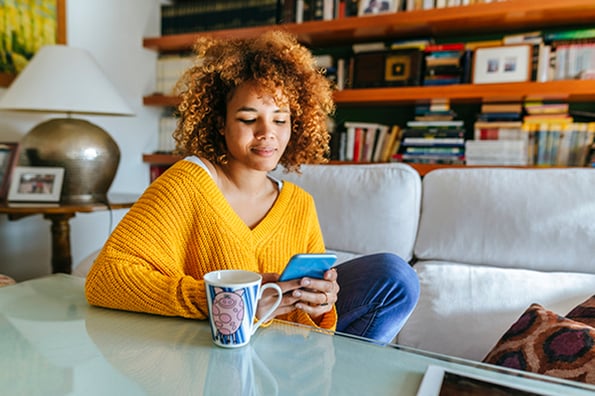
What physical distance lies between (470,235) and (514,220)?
0.14 meters

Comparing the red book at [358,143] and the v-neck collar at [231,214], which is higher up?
the red book at [358,143]

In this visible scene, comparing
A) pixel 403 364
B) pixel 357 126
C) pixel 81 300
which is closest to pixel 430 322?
pixel 403 364

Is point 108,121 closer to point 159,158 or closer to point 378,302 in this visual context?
point 159,158

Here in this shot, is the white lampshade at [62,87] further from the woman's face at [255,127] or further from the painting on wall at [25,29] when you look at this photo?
the woman's face at [255,127]

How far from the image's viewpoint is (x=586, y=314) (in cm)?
→ 95

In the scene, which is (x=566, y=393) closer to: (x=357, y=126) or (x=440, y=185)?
(x=440, y=185)

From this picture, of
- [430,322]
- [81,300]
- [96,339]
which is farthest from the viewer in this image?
[430,322]

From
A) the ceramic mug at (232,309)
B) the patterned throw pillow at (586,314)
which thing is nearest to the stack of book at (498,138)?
the patterned throw pillow at (586,314)

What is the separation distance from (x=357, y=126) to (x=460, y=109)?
0.54m

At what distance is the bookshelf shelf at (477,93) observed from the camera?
1920mm

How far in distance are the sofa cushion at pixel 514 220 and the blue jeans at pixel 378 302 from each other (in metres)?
0.56

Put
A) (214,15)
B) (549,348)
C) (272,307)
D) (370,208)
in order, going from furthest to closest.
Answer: (214,15)
(370,208)
(549,348)
(272,307)

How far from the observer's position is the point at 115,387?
0.50 metres

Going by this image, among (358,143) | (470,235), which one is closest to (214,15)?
(358,143)
